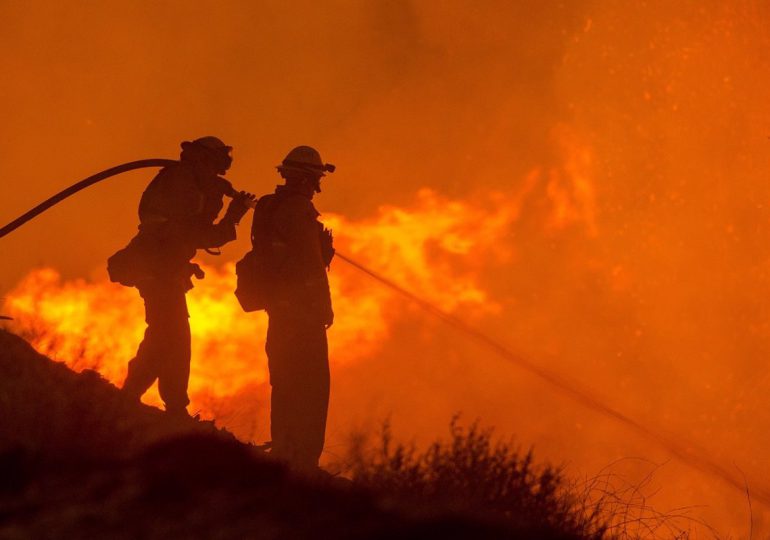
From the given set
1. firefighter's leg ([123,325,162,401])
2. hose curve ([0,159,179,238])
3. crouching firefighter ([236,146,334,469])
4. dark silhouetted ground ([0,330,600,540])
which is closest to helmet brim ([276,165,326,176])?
crouching firefighter ([236,146,334,469])

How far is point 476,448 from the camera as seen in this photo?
6.98m

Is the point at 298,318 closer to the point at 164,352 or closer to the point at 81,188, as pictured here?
the point at 164,352

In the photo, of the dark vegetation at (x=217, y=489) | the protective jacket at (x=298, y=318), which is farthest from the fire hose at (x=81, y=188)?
the dark vegetation at (x=217, y=489)

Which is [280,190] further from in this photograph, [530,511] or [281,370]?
[530,511]

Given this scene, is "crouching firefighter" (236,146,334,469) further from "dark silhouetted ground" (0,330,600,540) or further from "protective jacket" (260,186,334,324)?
"dark silhouetted ground" (0,330,600,540)

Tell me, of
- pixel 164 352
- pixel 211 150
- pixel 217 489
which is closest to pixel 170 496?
pixel 217 489

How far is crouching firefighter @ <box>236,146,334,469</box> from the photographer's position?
10.1 meters

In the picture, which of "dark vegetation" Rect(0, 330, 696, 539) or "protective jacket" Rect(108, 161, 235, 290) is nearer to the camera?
"dark vegetation" Rect(0, 330, 696, 539)

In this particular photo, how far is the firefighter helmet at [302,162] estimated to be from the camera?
10.2 m

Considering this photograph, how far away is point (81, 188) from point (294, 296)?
7.69 ft

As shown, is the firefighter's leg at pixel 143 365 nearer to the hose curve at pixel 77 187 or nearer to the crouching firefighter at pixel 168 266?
the crouching firefighter at pixel 168 266

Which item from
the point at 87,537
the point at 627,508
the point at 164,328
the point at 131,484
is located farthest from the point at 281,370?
→ the point at 87,537

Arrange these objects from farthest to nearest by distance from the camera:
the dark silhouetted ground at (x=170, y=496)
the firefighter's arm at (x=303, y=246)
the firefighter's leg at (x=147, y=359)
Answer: the firefighter's arm at (x=303, y=246) → the firefighter's leg at (x=147, y=359) → the dark silhouetted ground at (x=170, y=496)

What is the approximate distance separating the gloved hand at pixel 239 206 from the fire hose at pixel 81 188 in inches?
2.4
